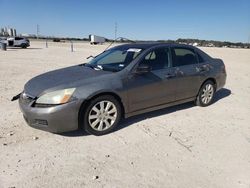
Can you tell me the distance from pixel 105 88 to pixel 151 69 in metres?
1.16

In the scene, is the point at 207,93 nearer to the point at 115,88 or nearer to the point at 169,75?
the point at 169,75

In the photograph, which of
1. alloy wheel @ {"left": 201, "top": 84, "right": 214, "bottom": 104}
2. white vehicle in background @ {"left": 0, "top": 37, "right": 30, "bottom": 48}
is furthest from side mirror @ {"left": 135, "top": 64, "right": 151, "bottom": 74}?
white vehicle in background @ {"left": 0, "top": 37, "right": 30, "bottom": 48}

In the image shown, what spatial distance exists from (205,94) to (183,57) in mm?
1151

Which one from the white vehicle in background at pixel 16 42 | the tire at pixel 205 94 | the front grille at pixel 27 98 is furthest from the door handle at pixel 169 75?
the white vehicle in background at pixel 16 42

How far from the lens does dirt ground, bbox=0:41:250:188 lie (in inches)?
125

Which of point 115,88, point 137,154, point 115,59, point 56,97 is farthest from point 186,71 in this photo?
point 56,97

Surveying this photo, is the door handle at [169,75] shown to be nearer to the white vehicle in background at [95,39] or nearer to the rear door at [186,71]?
the rear door at [186,71]

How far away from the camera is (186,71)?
5.61m

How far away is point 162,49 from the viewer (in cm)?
535

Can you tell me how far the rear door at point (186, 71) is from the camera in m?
5.50

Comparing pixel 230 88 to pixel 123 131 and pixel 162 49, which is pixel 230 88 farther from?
pixel 123 131

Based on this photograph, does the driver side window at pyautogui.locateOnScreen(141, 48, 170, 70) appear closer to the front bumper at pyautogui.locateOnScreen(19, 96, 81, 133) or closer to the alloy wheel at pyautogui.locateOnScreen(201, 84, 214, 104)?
the alloy wheel at pyautogui.locateOnScreen(201, 84, 214, 104)

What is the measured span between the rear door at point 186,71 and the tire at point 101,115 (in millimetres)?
1658

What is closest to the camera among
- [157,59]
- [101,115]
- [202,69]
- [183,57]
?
[101,115]
